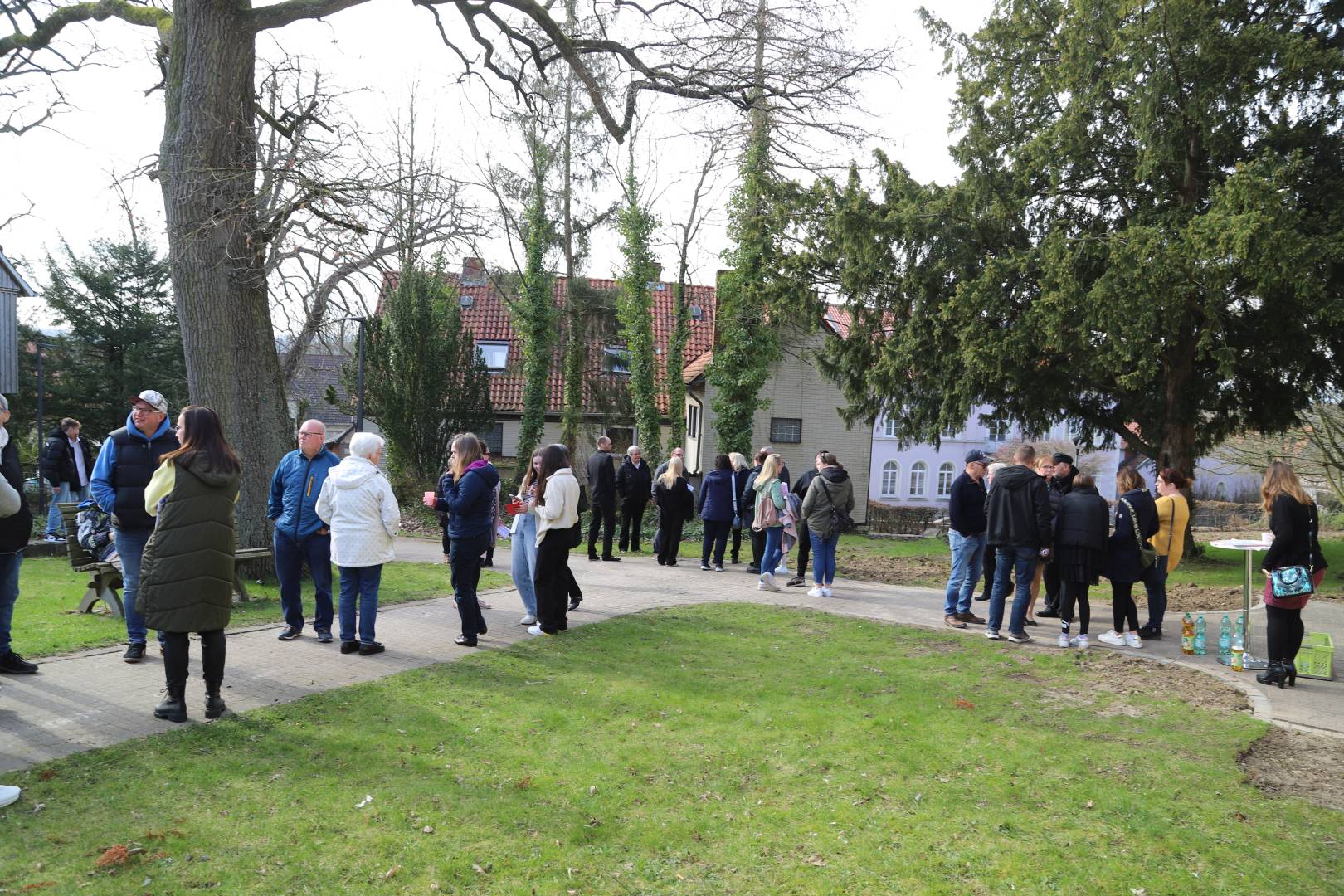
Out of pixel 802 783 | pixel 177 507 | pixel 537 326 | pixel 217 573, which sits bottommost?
pixel 802 783

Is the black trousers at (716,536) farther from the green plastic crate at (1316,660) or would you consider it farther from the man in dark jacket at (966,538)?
the green plastic crate at (1316,660)

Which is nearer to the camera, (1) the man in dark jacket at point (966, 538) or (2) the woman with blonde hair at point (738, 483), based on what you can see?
(1) the man in dark jacket at point (966, 538)

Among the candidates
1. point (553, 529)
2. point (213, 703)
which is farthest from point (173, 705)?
point (553, 529)

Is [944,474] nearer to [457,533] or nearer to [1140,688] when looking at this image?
[1140,688]

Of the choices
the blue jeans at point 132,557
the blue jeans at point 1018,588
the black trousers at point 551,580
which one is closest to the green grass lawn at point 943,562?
the blue jeans at point 1018,588

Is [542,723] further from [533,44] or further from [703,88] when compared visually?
[533,44]

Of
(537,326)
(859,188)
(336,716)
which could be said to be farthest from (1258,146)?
(537,326)

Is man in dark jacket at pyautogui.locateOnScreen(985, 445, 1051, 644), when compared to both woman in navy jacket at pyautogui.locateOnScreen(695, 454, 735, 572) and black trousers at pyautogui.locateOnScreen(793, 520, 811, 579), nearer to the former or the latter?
black trousers at pyautogui.locateOnScreen(793, 520, 811, 579)

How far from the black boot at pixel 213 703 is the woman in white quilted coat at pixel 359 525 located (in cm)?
177

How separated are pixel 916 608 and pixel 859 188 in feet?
34.6

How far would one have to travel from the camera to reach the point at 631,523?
693 inches

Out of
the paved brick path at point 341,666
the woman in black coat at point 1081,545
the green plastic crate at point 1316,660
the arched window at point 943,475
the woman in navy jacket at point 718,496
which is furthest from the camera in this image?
the arched window at point 943,475

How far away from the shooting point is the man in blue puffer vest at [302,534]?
7.87 meters

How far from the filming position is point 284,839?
4137 millimetres
